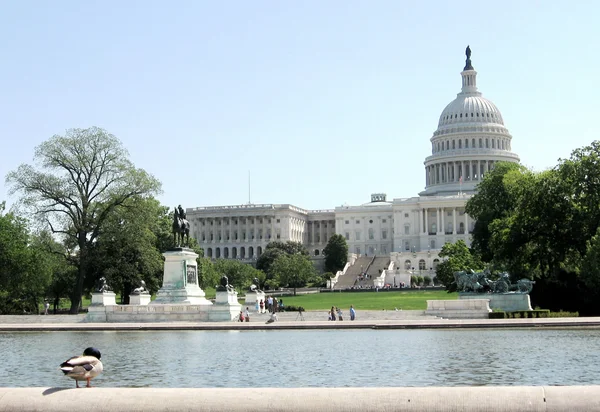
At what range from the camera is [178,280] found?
58.0 meters

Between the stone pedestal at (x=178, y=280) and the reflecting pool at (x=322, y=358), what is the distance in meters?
14.8

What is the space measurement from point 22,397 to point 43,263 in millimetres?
62908

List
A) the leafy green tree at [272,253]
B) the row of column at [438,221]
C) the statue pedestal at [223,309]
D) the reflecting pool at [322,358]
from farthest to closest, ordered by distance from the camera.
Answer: the row of column at [438,221] → the leafy green tree at [272,253] → the statue pedestal at [223,309] → the reflecting pool at [322,358]

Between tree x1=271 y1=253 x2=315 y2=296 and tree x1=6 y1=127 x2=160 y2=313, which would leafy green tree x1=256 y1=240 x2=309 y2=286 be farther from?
tree x1=6 y1=127 x2=160 y2=313

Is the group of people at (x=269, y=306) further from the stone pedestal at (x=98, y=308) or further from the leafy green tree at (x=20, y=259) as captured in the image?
the leafy green tree at (x=20, y=259)

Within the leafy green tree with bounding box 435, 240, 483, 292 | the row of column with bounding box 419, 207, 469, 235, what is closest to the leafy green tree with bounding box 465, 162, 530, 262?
the leafy green tree with bounding box 435, 240, 483, 292

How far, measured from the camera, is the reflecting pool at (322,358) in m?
21.9

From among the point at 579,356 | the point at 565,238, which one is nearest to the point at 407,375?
the point at 579,356

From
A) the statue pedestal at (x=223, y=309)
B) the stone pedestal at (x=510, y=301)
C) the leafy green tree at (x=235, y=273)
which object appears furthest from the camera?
the leafy green tree at (x=235, y=273)

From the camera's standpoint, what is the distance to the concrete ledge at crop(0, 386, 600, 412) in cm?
930

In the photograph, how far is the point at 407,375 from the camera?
74.6 feet

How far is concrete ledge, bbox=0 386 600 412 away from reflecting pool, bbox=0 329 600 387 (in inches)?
442

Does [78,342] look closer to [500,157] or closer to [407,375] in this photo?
[407,375]

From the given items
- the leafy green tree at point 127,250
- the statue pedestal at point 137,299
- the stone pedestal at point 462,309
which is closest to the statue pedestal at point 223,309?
the statue pedestal at point 137,299
